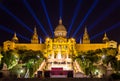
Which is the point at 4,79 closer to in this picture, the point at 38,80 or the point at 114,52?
the point at 38,80

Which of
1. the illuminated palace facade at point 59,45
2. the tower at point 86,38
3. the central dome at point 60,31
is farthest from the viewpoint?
the tower at point 86,38

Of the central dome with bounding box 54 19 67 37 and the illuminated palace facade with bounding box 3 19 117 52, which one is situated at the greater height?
the central dome with bounding box 54 19 67 37

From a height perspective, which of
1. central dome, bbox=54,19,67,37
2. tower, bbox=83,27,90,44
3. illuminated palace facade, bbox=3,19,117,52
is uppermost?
central dome, bbox=54,19,67,37

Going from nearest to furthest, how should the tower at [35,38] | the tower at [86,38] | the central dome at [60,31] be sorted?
the central dome at [60,31] < the tower at [35,38] < the tower at [86,38]

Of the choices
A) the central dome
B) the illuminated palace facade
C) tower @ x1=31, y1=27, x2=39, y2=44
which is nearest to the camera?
the illuminated palace facade

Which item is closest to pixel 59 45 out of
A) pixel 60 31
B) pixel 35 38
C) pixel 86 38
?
pixel 60 31

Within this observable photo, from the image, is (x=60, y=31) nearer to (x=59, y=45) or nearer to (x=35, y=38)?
(x=59, y=45)

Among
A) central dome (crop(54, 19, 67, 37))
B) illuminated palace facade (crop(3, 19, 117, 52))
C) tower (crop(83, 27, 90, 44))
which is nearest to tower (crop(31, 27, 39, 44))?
illuminated palace facade (crop(3, 19, 117, 52))

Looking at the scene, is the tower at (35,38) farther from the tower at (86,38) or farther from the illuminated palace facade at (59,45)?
the tower at (86,38)

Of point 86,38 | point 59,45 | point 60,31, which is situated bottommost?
point 59,45

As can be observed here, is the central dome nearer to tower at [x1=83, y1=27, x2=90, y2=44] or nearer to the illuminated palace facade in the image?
the illuminated palace facade

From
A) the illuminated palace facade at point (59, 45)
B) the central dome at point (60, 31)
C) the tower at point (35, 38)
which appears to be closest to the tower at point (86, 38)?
the illuminated palace facade at point (59, 45)

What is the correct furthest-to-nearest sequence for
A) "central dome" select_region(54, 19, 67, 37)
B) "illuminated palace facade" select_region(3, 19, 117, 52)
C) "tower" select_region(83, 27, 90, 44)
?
1. "tower" select_region(83, 27, 90, 44)
2. "central dome" select_region(54, 19, 67, 37)
3. "illuminated palace facade" select_region(3, 19, 117, 52)

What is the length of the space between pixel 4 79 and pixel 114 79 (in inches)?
339
